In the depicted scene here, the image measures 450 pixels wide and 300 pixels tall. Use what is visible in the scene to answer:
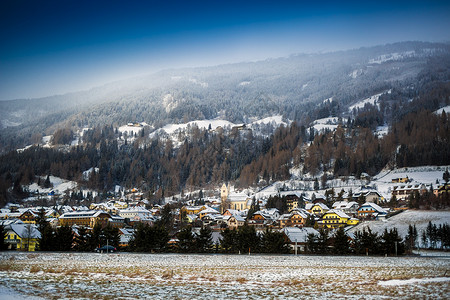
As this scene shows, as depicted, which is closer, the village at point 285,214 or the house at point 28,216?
the village at point 285,214

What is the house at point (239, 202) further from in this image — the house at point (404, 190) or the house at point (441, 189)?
the house at point (441, 189)

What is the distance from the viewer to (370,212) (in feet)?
405

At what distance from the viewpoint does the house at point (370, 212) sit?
11736cm

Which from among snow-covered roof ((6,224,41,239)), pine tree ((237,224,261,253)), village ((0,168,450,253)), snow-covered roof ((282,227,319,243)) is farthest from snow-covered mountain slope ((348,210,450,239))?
snow-covered roof ((6,224,41,239))

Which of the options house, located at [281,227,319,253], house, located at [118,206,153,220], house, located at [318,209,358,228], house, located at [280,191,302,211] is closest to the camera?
house, located at [281,227,319,253]

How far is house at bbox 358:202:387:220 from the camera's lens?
385ft

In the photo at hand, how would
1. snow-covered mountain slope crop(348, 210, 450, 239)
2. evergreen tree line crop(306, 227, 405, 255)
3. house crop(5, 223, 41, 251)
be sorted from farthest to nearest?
snow-covered mountain slope crop(348, 210, 450, 239)
house crop(5, 223, 41, 251)
evergreen tree line crop(306, 227, 405, 255)

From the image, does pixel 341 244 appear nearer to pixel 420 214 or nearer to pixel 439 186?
pixel 420 214

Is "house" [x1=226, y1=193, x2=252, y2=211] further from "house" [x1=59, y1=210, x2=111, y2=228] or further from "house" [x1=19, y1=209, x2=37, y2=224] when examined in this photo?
"house" [x1=19, y1=209, x2=37, y2=224]

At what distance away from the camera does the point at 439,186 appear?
14112 cm

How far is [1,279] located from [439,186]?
141205mm

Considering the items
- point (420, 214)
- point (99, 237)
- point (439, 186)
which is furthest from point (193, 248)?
point (439, 186)

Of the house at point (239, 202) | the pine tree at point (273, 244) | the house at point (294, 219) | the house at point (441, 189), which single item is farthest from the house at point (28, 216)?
the house at point (441, 189)

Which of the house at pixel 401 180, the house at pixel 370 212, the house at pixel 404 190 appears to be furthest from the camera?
the house at pixel 401 180
